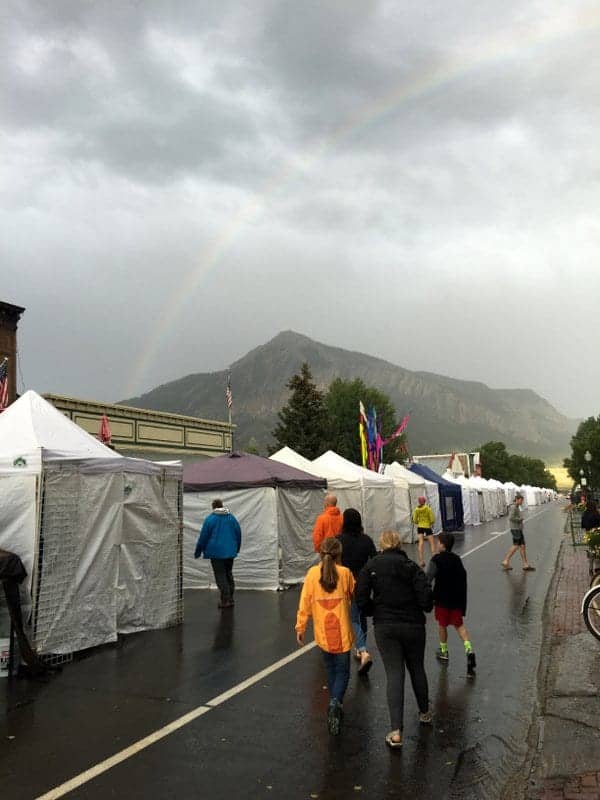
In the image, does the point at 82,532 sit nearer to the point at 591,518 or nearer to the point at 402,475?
the point at 591,518

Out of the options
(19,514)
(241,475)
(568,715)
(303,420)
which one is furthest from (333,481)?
(303,420)

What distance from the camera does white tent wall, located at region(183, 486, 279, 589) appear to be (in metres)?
14.0

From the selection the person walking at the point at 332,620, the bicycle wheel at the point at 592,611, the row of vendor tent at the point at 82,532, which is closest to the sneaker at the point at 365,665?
the person walking at the point at 332,620

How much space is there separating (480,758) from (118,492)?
5.84 m

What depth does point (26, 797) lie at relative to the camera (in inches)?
169

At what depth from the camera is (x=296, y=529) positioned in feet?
48.9

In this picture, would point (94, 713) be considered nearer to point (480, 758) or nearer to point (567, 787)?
point (480, 758)

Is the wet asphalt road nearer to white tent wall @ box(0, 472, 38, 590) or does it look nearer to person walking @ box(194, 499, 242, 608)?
white tent wall @ box(0, 472, 38, 590)

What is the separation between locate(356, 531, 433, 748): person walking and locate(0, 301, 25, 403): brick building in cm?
3061

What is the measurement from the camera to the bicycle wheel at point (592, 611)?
8.23 meters

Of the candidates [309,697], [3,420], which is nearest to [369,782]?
[309,697]

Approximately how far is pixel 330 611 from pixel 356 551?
7.72 ft

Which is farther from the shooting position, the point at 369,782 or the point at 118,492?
the point at 118,492

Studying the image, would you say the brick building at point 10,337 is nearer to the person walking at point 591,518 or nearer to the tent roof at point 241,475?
the tent roof at point 241,475
